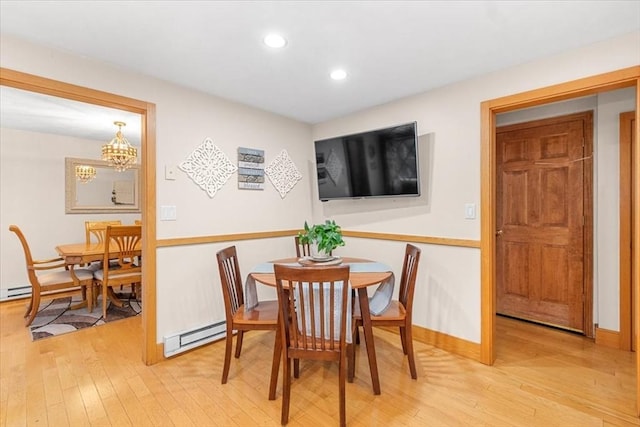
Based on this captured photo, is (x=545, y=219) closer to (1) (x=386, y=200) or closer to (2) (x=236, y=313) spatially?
(1) (x=386, y=200)

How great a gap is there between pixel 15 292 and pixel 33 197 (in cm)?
126

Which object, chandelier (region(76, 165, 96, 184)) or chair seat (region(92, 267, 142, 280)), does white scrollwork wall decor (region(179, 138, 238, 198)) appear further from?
chandelier (region(76, 165, 96, 184))

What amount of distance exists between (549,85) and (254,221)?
267 centimetres

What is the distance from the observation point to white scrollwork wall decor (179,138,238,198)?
2.62m

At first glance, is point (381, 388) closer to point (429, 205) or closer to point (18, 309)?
point (429, 205)

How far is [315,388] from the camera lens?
204 centimetres

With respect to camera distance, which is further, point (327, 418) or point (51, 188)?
point (51, 188)

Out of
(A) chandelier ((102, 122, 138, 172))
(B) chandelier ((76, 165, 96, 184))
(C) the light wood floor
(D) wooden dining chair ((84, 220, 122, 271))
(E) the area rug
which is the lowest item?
(C) the light wood floor

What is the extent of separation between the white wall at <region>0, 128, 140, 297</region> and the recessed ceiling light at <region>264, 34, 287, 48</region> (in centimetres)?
415

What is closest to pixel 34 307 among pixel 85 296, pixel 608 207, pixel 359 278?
pixel 85 296

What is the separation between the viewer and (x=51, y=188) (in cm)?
Result: 424

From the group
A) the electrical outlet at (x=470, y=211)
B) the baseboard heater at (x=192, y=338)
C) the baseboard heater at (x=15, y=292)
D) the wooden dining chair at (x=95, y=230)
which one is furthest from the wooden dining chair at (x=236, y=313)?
the baseboard heater at (x=15, y=292)

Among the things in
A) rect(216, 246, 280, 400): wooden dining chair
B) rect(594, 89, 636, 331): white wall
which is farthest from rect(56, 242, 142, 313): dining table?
rect(594, 89, 636, 331): white wall

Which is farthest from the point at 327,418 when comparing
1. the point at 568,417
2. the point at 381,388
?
the point at 568,417
